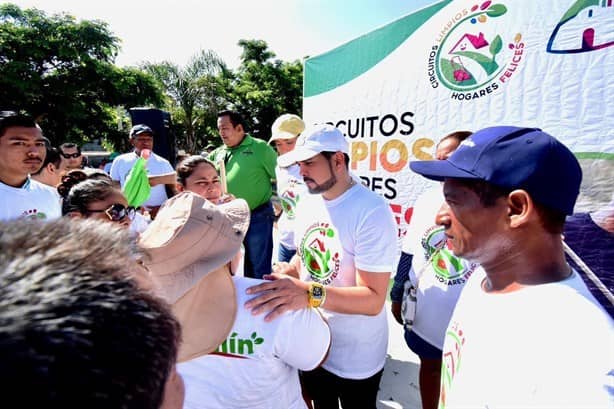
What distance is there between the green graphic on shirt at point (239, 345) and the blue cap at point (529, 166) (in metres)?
0.75

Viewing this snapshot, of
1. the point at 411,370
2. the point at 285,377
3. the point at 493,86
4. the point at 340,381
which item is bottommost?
the point at 411,370

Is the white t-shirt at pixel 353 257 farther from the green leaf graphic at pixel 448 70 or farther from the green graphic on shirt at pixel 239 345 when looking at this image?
the green leaf graphic at pixel 448 70

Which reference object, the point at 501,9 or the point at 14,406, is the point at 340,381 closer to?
the point at 14,406

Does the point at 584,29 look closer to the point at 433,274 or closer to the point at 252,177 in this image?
the point at 433,274

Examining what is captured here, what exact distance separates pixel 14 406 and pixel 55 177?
4.08 metres

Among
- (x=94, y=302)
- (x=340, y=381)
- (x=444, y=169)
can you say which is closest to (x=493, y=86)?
(x=444, y=169)

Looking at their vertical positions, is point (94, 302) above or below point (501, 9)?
below

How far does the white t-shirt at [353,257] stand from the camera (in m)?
1.49

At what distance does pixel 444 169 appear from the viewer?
95 cm

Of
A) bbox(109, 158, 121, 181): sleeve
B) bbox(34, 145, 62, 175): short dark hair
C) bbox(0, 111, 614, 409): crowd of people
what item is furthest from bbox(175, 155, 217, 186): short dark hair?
bbox(34, 145, 62, 175): short dark hair

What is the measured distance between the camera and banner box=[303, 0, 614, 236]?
2.22m

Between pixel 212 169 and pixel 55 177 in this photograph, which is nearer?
pixel 212 169

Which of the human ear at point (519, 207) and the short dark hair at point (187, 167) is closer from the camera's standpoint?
the human ear at point (519, 207)

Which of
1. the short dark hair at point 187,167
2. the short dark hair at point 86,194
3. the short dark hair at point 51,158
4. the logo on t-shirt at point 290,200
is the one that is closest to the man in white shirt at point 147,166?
the short dark hair at point 51,158
